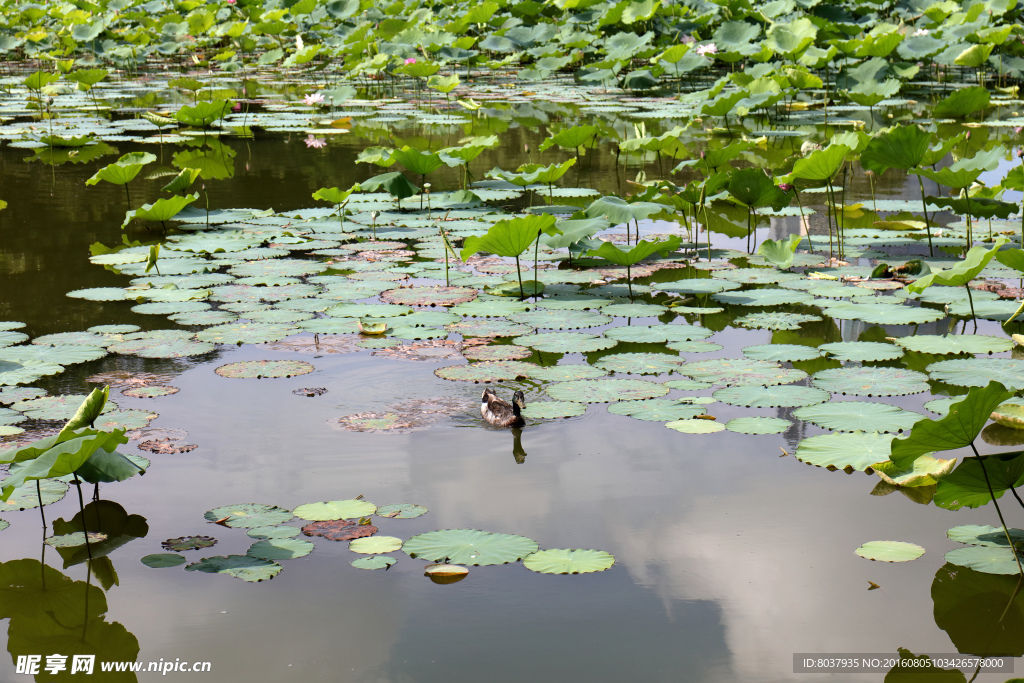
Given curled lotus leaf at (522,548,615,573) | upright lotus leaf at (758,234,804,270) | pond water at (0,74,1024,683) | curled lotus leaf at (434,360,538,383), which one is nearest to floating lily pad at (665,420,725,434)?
pond water at (0,74,1024,683)

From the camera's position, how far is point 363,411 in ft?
8.30

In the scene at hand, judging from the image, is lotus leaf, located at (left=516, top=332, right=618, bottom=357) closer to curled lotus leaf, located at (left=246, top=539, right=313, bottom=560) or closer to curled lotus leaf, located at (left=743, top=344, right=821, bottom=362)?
curled lotus leaf, located at (left=743, top=344, right=821, bottom=362)

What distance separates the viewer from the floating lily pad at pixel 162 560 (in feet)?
5.89

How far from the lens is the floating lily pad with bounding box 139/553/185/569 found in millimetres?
1796

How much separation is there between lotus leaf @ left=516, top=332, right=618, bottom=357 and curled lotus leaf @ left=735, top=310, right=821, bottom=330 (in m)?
0.50

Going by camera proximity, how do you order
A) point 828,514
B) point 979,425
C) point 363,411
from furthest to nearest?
1. point 363,411
2. point 828,514
3. point 979,425

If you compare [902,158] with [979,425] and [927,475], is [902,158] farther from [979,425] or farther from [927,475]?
[979,425]

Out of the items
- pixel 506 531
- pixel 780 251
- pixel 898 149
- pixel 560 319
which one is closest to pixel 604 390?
pixel 560 319

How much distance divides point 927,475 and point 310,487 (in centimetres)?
129

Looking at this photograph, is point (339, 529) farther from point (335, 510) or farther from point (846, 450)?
point (846, 450)

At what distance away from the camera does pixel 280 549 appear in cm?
184

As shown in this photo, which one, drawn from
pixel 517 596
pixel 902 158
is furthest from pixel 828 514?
pixel 902 158

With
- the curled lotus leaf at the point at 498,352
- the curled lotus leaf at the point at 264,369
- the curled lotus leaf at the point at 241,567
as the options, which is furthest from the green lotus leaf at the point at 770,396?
the curled lotus leaf at the point at 241,567

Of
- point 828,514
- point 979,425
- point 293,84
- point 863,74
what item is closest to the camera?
point 979,425
